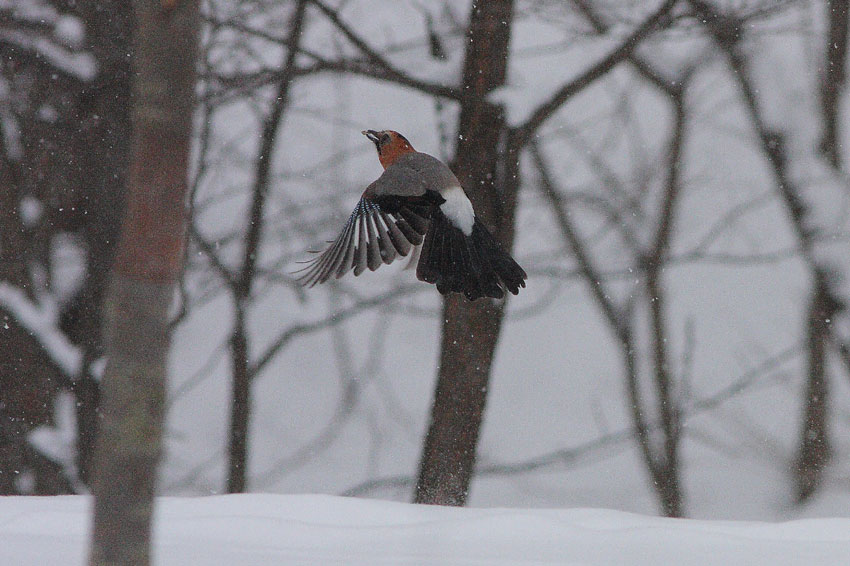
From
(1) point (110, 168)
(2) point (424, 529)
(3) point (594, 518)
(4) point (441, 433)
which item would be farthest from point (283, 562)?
(1) point (110, 168)

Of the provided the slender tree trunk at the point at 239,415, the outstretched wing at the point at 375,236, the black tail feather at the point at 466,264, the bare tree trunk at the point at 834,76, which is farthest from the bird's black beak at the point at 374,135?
the bare tree trunk at the point at 834,76

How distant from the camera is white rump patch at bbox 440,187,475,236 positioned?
2.93 m

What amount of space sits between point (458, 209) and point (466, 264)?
252 millimetres

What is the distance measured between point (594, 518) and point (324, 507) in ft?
2.12

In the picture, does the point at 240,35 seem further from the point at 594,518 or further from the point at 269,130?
the point at 594,518

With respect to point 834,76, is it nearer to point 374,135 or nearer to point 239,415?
point 374,135

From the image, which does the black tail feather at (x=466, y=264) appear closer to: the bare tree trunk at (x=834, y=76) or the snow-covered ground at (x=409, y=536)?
the snow-covered ground at (x=409, y=536)

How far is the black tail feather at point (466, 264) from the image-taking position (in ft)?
9.01

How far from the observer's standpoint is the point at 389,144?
11.1 feet

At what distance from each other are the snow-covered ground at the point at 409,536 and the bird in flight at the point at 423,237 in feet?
2.60

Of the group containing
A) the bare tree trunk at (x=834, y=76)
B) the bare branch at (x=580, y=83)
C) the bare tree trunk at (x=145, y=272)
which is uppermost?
the bare tree trunk at (x=834, y=76)

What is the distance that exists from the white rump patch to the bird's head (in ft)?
1.39

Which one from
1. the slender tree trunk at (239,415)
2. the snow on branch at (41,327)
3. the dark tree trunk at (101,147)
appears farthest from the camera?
the slender tree trunk at (239,415)

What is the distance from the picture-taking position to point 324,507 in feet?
7.17
